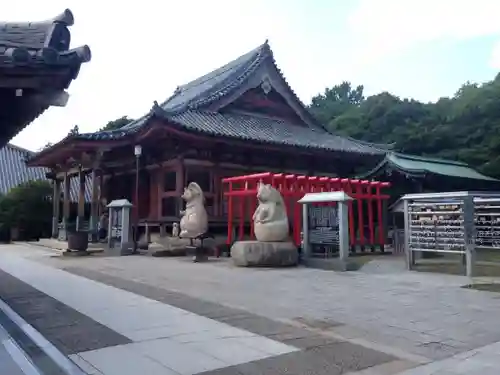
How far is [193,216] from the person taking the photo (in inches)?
582

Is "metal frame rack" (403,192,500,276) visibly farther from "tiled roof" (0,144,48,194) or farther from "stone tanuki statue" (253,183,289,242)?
"tiled roof" (0,144,48,194)

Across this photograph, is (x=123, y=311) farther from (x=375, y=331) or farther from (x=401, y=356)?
(x=401, y=356)

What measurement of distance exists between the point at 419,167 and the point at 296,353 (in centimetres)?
1798

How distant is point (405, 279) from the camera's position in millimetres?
9445

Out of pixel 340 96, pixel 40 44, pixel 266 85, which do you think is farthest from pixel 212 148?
pixel 340 96

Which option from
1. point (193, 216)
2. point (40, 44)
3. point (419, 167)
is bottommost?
point (193, 216)

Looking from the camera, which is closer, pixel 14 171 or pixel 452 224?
pixel 452 224

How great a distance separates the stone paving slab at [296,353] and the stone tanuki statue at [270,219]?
5.44m

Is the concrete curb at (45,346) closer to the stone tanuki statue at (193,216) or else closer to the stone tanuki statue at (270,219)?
the stone tanuki statue at (270,219)

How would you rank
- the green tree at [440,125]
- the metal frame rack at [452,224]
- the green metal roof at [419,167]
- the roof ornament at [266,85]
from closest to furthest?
the metal frame rack at [452,224]
the green metal roof at [419,167]
the roof ornament at [266,85]
the green tree at [440,125]

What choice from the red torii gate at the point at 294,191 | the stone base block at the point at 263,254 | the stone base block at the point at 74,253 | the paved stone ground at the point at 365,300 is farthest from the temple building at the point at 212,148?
the paved stone ground at the point at 365,300

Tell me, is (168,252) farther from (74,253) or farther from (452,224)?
(452,224)

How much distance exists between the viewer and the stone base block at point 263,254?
1160 centimetres

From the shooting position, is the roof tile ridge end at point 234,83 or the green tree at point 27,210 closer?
the roof tile ridge end at point 234,83
